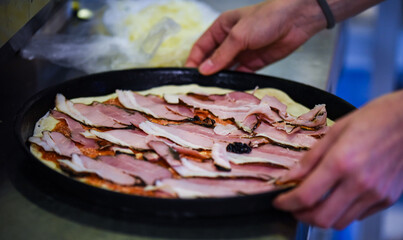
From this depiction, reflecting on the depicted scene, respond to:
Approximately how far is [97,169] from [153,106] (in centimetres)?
54

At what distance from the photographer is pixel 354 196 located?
3.45 feet

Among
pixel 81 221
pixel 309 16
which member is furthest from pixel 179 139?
pixel 309 16

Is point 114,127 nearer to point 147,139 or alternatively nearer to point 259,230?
point 147,139

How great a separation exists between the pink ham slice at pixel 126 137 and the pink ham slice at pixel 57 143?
3.9 inches

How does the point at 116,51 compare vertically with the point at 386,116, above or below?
below

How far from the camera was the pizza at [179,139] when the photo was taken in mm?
1238

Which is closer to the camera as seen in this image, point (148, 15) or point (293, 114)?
point (293, 114)

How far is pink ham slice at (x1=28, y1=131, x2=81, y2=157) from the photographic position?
1382 millimetres

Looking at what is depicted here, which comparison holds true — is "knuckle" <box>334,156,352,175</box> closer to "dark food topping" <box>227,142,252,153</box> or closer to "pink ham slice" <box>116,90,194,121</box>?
"dark food topping" <box>227,142,252,153</box>

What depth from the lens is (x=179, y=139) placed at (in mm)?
1496

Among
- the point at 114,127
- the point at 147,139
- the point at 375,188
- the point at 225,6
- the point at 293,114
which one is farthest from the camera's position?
the point at 225,6

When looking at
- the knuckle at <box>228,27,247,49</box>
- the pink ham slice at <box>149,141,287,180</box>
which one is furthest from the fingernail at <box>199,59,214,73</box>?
the pink ham slice at <box>149,141,287,180</box>

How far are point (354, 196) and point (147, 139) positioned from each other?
663 mm

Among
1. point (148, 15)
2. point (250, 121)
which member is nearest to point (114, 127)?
point (250, 121)
